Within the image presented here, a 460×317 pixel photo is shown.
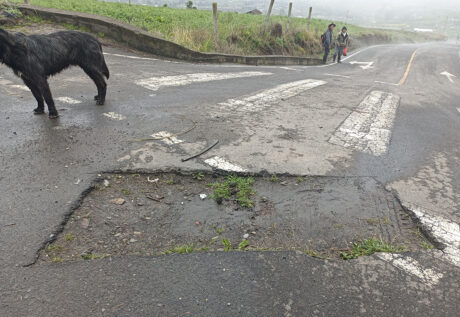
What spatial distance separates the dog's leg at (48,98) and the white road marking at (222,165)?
2.59 m

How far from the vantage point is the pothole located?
2.62m

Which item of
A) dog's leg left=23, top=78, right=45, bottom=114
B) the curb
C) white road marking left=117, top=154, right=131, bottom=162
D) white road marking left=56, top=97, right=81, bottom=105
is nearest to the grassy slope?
the curb

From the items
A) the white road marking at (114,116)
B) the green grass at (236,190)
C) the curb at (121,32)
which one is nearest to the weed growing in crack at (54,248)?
the green grass at (236,190)

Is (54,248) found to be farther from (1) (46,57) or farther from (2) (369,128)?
(2) (369,128)

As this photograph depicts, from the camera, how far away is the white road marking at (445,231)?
2.68 m

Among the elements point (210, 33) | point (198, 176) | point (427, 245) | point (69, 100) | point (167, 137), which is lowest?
point (427, 245)

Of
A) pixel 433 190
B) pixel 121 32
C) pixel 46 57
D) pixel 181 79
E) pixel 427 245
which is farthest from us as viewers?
pixel 121 32

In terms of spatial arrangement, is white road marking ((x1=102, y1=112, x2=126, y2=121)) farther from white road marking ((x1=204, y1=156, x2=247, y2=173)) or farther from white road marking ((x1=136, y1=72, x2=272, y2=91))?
white road marking ((x1=204, y1=156, x2=247, y2=173))

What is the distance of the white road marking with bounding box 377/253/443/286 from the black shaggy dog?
476 cm

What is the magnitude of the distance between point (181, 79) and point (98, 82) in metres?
2.95

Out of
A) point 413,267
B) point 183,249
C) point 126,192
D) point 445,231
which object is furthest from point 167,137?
point 445,231

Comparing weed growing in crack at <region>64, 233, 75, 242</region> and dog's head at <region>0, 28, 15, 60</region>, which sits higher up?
dog's head at <region>0, 28, 15, 60</region>

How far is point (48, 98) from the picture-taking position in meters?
4.59

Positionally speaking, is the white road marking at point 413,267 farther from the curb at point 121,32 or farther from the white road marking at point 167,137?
the curb at point 121,32
